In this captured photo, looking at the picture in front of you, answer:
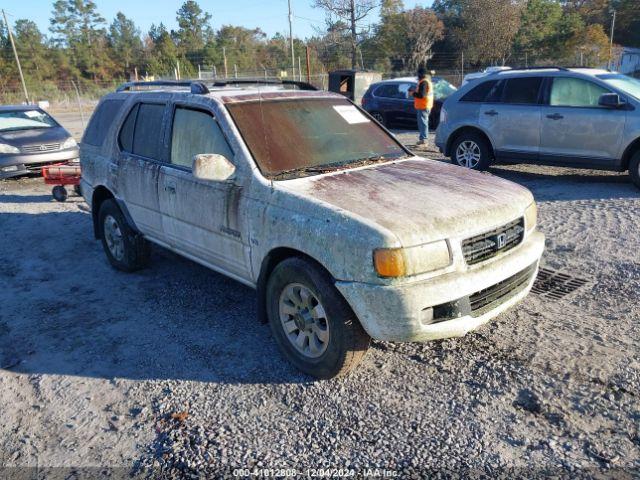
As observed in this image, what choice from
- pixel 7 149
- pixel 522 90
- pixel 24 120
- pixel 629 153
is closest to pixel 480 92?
pixel 522 90

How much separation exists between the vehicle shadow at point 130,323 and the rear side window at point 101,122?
136cm

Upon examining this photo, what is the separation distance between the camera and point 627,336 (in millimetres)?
3779

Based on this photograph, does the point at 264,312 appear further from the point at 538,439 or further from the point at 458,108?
the point at 458,108

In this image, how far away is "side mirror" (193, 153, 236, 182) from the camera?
356 centimetres

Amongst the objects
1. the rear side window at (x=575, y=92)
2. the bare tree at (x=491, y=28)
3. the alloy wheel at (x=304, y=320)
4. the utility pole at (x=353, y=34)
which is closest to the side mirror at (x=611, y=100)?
the rear side window at (x=575, y=92)

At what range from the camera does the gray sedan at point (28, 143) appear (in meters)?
10.4

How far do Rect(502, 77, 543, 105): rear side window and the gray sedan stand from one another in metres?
8.72

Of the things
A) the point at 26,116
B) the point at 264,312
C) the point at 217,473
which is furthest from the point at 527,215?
the point at 26,116

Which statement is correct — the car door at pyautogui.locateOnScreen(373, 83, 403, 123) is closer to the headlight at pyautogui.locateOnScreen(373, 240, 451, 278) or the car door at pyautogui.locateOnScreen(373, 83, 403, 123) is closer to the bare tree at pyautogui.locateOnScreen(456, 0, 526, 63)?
the headlight at pyautogui.locateOnScreen(373, 240, 451, 278)

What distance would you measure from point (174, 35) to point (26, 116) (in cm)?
6884

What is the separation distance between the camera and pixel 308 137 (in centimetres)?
412

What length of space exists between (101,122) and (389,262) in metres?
4.11

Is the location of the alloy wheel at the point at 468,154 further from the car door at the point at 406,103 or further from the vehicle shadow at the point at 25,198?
the vehicle shadow at the point at 25,198

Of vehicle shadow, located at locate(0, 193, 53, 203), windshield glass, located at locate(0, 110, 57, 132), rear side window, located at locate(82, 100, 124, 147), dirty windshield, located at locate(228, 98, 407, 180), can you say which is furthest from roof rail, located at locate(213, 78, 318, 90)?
windshield glass, located at locate(0, 110, 57, 132)
